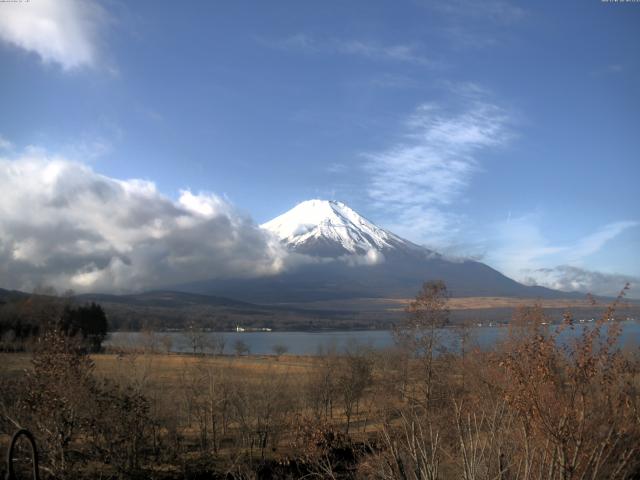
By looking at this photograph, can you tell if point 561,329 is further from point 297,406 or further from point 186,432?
point 186,432

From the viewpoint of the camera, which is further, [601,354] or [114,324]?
[114,324]

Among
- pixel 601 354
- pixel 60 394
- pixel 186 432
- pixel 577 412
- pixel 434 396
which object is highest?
pixel 601 354

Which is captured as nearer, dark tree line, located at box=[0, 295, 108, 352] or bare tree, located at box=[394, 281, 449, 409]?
bare tree, located at box=[394, 281, 449, 409]

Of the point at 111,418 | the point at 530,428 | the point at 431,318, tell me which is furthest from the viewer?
the point at 431,318

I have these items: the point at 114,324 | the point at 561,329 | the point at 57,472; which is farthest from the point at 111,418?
the point at 114,324

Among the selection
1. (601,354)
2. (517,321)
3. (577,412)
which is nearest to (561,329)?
(601,354)

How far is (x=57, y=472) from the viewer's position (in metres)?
A: 12.2

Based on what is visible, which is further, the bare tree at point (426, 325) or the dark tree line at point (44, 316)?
the dark tree line at point (44, 316)

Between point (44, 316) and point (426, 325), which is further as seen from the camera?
point (44, 316)

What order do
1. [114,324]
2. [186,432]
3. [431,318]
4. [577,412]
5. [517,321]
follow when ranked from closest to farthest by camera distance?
1. [577,412]
2. [517,321]
3. [431,318]
4. [186,432]
5. [114,324]

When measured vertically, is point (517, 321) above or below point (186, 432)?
above

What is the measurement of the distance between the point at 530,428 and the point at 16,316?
6681cm

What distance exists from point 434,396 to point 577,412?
1638 cm

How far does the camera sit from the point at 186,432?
83.3ft
